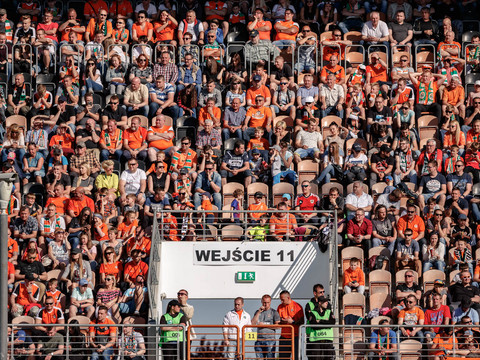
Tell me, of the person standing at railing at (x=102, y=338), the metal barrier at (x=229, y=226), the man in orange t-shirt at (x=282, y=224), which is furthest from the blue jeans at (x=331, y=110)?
the person standing at railing at (x=102, y=338)

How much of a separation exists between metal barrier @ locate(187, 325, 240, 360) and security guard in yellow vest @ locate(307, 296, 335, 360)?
1.20 m

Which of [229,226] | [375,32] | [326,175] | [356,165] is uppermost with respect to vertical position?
[375,32]

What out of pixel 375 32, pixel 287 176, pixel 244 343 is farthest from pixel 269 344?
pixel 375 32

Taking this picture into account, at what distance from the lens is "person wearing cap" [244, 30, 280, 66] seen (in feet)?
96.9

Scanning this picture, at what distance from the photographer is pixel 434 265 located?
24453 mm

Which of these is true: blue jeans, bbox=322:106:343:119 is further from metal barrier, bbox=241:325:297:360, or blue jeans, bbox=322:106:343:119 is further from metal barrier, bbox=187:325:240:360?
metal barrier, bbox=241:325:297:360

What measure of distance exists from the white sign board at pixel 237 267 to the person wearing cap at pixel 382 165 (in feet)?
7.75

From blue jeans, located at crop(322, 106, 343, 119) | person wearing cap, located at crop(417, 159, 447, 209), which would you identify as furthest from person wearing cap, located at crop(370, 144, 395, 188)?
blue jeans, located at crop(322, 106, 343, 119)

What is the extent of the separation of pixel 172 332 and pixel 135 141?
20.1ft

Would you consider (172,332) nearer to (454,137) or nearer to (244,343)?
(244,343)

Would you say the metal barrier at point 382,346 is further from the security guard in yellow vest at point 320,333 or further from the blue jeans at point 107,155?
the blue jeans at point 107,155

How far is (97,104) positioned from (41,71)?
7.56ft

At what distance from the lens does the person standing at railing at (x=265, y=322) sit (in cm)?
2216

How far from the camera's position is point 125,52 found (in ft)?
97.6
